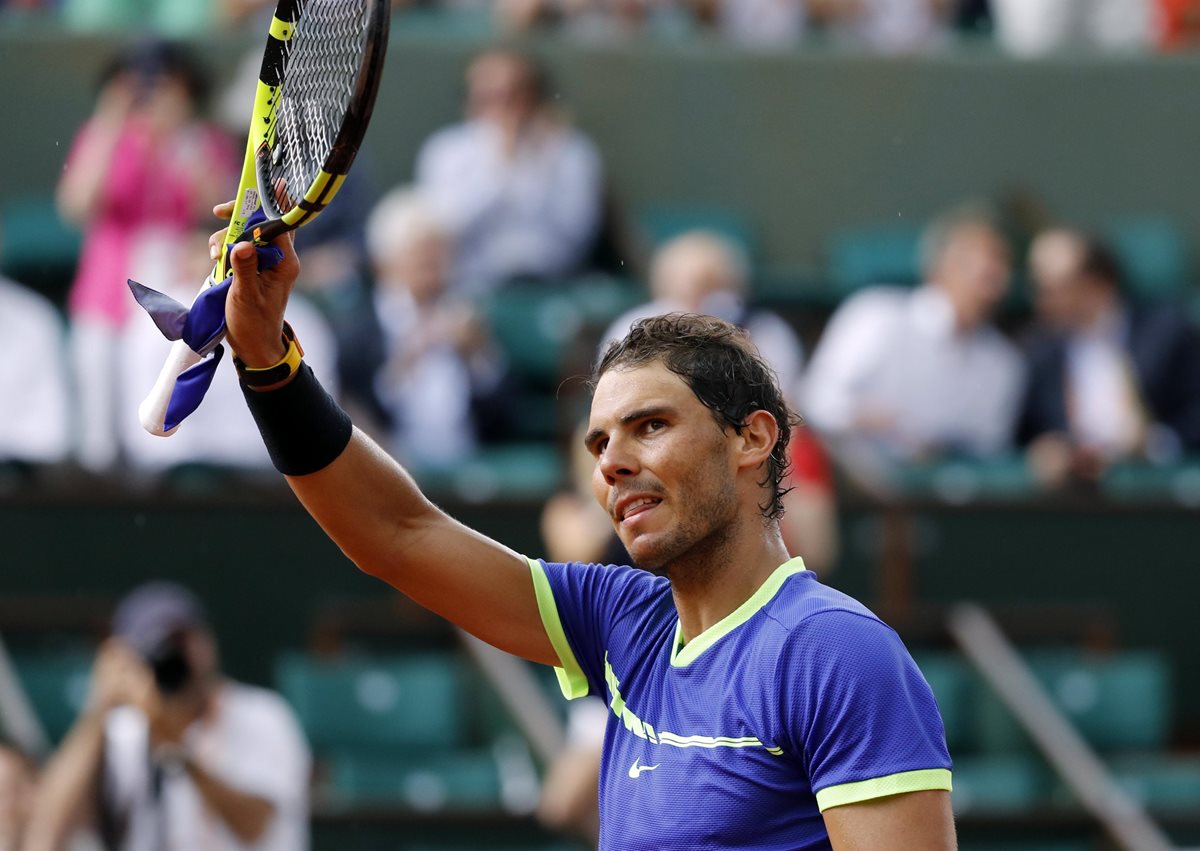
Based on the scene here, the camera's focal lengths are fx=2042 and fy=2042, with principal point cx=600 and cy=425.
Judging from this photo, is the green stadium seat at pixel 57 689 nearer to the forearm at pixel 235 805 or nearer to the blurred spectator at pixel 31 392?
the blurred spectator at pixel 31 392

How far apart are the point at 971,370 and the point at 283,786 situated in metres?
3.39

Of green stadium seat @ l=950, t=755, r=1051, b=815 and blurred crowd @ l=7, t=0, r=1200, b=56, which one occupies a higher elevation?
blurred crowd @ l=7, t=0, r=1200, b=56

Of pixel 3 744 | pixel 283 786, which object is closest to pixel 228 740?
pixel 283 786

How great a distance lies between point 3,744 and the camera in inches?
239

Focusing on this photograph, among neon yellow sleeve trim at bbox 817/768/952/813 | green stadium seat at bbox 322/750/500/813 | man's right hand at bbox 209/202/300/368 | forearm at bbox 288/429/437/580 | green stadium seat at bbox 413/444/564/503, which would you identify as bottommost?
green stadium seat at bbox 322/750/500/813

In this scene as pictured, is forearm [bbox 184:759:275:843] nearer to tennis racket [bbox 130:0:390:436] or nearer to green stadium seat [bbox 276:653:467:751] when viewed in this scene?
green stadium seat [bbox 276:653:467:751]

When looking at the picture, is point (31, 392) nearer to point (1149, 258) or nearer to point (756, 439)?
point (1149, 258)

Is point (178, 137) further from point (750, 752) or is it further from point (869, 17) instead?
point (750, 752)

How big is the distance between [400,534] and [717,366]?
0.54 meters

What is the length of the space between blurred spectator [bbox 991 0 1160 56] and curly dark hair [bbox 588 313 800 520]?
752 centimetres

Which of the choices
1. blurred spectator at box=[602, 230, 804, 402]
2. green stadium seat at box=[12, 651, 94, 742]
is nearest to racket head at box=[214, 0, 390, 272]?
blurred spectator at box=[602, 230, 804, 402]

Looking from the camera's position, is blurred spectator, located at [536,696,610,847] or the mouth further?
blurred spectator, located at [536,696,610,847]

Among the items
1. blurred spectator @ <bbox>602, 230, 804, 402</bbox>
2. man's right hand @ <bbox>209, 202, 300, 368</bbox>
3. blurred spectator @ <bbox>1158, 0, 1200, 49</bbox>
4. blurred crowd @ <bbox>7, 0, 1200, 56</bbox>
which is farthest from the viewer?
blurred spectator @ <bbox>1158, 0, 1200, 49</bbox>

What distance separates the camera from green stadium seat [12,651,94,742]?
6.57m
